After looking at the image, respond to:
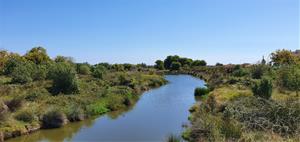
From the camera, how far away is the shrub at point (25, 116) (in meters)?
19.2

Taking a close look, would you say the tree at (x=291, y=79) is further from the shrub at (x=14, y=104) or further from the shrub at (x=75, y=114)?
the shrub at (x=14, y=104)

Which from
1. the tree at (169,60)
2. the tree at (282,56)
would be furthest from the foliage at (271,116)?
the tree at (169,60)

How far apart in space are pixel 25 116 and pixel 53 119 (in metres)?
1.71

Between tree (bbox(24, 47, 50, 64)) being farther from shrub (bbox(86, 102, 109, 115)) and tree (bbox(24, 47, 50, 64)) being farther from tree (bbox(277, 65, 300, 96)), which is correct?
tree (bbox(277, 65, 300, 96))

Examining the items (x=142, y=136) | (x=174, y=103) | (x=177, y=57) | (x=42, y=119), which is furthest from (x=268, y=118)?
(x=177, y=57)

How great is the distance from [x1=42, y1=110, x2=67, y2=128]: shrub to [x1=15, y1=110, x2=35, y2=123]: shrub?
89cm

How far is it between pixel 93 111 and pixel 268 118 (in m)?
13.1

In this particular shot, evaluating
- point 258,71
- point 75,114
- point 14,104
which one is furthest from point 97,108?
point 258,71

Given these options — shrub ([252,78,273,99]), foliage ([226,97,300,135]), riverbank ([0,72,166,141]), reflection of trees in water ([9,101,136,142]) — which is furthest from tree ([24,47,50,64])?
foliage ([226,97,300,135])

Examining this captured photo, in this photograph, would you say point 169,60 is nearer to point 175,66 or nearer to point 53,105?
point 175,66

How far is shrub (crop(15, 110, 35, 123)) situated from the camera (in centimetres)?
1918

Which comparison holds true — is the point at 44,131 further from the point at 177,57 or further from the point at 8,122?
the point at 177,57

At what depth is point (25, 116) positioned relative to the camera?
1923 cm

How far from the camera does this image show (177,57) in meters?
115
